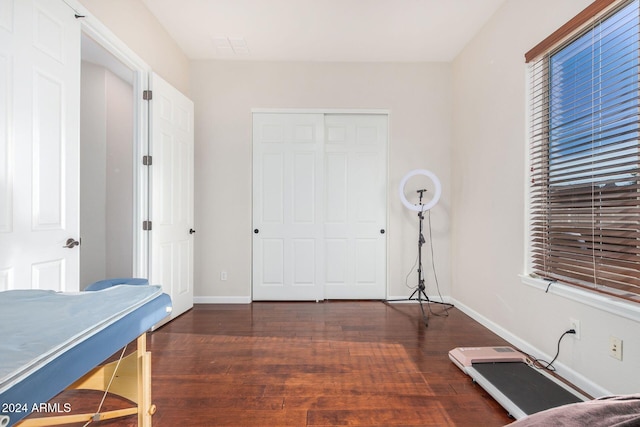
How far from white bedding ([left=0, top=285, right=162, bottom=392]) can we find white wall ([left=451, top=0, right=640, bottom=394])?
7.64ft

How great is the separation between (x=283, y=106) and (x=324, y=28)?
1.01 meters

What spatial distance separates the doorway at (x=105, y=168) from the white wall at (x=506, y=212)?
377 centimetres

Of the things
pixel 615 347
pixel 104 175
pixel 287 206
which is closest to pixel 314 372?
pixel 615 347

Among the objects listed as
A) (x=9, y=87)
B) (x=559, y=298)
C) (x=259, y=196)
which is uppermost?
(x=9, y=87)

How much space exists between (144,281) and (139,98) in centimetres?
194

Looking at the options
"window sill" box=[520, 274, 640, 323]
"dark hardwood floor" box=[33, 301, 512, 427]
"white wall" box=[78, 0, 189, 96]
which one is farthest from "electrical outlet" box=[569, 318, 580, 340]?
"white wall" box=[78, 0, 189, 96]

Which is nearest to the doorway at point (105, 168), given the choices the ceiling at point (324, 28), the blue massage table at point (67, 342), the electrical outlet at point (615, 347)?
the ceiling at point (324, 28)

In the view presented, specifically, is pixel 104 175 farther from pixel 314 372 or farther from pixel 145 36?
pixel 314 372

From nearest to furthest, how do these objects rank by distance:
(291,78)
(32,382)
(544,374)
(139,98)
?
1. (32,382)
2. (544,374)
3. (139,98)
4. (291,78)

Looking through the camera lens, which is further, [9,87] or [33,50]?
[33,50]

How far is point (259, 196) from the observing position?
3836 mm

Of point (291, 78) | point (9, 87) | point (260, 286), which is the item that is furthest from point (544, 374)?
point (291, 78)

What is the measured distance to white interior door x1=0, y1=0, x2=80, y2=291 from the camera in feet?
4.94

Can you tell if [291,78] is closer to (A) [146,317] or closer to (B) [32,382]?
(A) [146,317]
